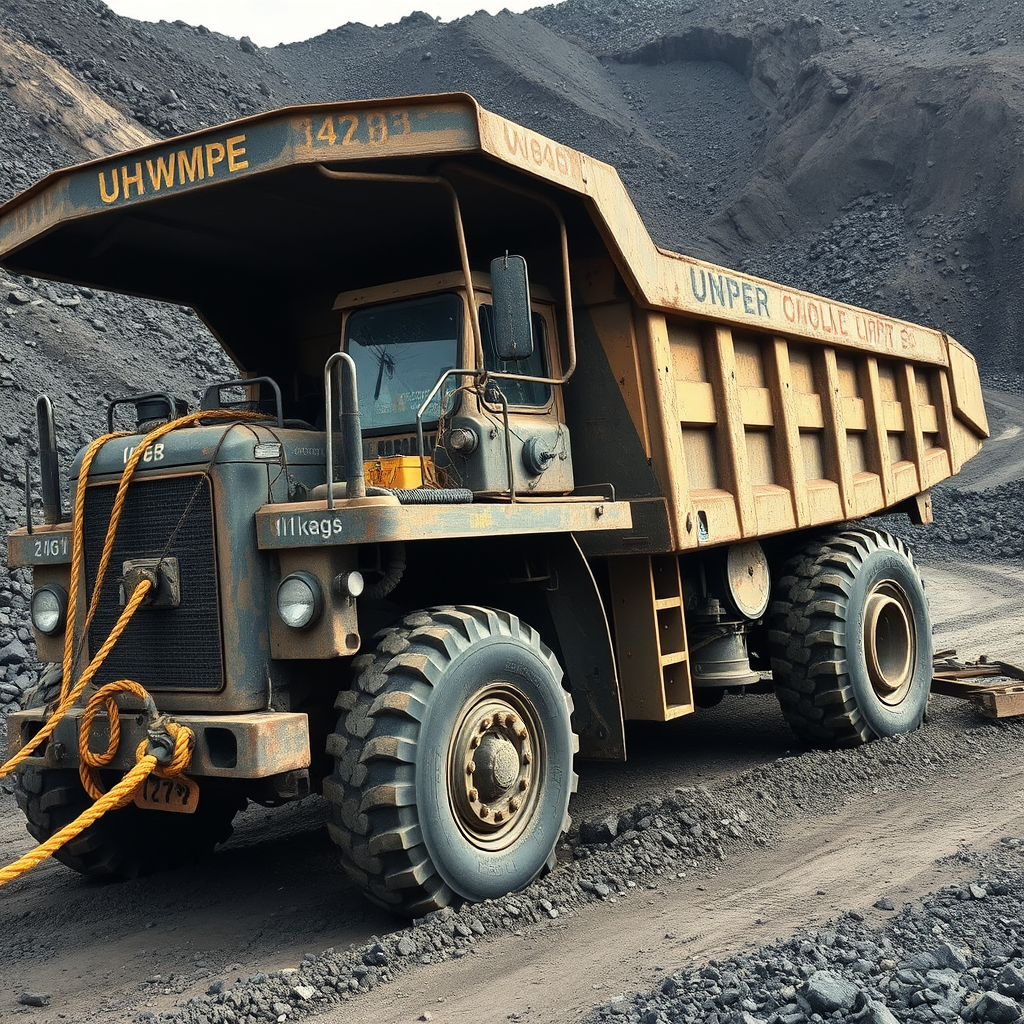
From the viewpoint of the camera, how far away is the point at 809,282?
112ft

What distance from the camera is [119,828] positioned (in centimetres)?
568

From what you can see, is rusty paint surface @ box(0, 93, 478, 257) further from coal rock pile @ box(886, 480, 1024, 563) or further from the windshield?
coal rock pile @ box(886, 480, 1024, 563)

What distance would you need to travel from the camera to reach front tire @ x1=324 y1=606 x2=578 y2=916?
180 inches

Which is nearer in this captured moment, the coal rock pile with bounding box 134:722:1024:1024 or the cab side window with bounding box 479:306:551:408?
the coal rock pile with bounding box 134:722:1024:1024

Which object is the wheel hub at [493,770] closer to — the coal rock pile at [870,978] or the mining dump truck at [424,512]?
the mining dump truck at [424,512]

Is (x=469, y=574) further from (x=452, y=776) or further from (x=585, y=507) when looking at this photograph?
(x=452, y=776)

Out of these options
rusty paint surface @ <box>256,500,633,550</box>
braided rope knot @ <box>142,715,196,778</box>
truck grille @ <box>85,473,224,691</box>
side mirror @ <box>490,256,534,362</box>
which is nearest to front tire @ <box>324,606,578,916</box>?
rusty paint surface @ <box>256,500,633,550</box>

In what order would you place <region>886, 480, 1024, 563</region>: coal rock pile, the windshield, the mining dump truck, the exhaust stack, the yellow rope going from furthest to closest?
<region>886, 480, 1024, 563</region>: coal rock pile < the windshield < the exhaust stack < the mining dump truck < the yellow rope

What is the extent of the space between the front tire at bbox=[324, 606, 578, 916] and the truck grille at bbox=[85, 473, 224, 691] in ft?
2.26

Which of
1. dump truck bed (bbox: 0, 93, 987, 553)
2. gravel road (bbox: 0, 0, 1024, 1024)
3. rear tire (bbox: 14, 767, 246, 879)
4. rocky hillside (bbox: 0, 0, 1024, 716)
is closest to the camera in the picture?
gravel road (bbox: 0, 0, 1024, 1024)

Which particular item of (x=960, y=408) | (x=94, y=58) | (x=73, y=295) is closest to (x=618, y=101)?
(x=94, y=58)

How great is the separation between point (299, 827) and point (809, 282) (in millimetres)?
30380

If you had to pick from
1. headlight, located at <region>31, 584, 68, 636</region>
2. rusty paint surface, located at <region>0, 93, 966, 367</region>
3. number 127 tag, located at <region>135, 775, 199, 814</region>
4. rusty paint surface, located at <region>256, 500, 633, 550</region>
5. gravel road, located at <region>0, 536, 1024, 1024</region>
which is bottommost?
gravel road, located at <region>0, 536, 1024, 1024</region>

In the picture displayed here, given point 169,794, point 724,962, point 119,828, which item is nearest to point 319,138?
point 169,794
